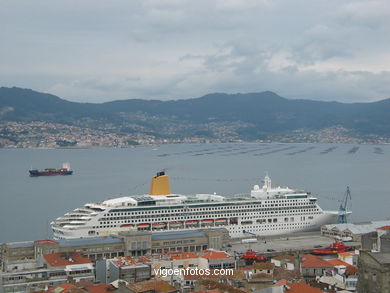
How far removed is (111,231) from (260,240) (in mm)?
9217

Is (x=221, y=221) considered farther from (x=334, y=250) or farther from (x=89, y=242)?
(x=89, y=242)

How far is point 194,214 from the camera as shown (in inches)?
1507

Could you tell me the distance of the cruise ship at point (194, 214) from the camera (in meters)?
35.9

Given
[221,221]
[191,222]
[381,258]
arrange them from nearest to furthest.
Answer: [381,258], [191,222], [221,221]

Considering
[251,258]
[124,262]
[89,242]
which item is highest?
[124,262]

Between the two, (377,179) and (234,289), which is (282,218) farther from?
(377,179)

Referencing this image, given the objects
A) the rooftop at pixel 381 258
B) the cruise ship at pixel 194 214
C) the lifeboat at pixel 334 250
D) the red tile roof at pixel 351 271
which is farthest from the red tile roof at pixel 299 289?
the cruise ship at pixel 194 214

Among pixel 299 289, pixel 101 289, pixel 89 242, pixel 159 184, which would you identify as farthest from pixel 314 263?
pixel 159 184

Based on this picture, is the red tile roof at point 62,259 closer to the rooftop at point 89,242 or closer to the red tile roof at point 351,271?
the rooftop at point 89,242

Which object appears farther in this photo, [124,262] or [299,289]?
[124,262]

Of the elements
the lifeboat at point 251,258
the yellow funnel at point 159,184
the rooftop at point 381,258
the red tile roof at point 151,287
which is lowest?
the lifeboat at point 251,258

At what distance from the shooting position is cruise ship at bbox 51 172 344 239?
35.9 meters

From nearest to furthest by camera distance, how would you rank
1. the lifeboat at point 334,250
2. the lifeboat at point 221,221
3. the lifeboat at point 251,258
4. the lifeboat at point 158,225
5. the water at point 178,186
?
the lifeboat at point 251,258, the lifeboat at point 334,250, the lifeboat at point 158,225, the lifeboat at point 221,221, the water at point 178,186

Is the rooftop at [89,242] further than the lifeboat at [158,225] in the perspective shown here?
A: No
